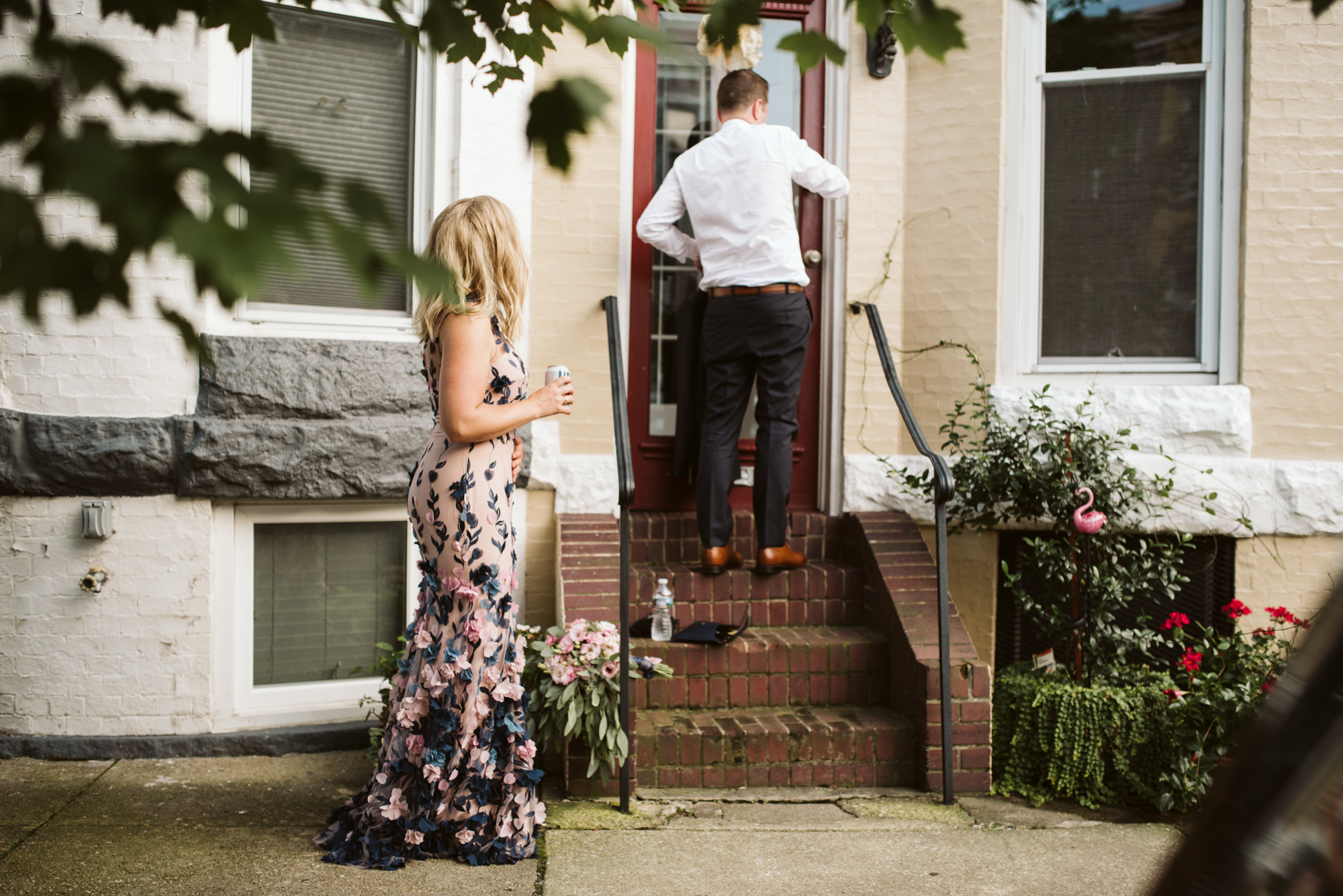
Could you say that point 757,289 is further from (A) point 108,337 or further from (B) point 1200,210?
(A) point 108,337

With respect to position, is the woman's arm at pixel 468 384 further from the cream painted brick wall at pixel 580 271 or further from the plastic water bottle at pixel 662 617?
the cream painted brick wall at pixel 580 271

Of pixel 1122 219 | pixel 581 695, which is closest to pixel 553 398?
pixel 581 695

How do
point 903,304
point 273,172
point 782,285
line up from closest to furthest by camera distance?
point 273,172, point 782,285, point 903,304

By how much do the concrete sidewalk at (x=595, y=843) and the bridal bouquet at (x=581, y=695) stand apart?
220mm

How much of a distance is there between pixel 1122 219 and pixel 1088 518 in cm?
166

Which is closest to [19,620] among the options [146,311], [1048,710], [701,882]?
[146,311]

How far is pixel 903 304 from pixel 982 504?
1.06m

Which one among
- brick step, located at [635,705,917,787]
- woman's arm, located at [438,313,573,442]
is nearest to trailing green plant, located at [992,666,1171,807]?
brick step, located at [635,705,917,787]

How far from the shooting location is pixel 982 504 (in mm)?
4348

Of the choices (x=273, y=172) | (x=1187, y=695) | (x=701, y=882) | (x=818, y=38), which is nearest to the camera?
(x=273, y=172)

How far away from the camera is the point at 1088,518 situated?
3904 millimetres

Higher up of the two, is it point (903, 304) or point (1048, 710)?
point (903, 304)

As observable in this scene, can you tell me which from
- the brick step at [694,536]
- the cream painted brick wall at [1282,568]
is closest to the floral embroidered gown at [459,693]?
the brick step at [694,536]

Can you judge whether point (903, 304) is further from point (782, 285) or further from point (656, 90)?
point (656, 90)
